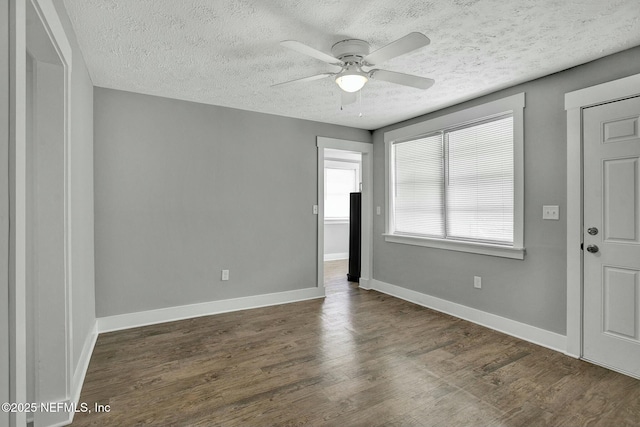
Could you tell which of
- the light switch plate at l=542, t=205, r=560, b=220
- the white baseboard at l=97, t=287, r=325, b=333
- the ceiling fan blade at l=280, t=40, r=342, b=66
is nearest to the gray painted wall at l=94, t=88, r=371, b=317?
the white baseboard at l=97, t=287, r=325, b=333

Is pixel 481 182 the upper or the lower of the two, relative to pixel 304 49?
lower

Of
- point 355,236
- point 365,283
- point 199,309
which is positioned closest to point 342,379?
point 199,309

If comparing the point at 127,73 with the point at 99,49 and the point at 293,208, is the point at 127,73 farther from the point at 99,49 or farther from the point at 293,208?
the point at 293,208

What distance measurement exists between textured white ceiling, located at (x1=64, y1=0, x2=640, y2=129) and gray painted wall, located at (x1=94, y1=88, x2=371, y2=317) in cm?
45

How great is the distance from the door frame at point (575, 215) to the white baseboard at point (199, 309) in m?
2.73

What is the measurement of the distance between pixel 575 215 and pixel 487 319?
4.36ft

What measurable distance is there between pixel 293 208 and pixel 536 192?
2.66 metres

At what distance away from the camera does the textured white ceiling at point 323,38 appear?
190 centimetres

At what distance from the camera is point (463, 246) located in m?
3.61

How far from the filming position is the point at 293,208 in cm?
427

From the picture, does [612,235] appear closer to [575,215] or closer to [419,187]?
[575,215]

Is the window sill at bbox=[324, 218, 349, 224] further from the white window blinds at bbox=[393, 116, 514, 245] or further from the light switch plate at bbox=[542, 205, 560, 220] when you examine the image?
the light switch plate at bbox=[542, 205, 560, 220]

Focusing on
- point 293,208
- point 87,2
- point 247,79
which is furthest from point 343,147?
point 87,2

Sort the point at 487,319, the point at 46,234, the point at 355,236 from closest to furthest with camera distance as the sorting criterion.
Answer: the point at 46,234 → the point at 487,319 → the point at 355,236
